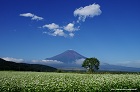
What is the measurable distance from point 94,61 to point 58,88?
288 ft

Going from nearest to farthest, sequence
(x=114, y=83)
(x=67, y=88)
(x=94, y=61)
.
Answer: (x=67, y=88) < (x=114, y=83) < (x=94, y=61)

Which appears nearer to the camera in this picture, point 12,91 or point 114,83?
point 12,91

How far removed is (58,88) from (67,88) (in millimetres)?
586

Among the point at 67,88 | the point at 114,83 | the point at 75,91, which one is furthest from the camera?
the point at 114,83

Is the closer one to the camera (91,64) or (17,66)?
(91,64)

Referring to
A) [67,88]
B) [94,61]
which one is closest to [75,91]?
[67,88]

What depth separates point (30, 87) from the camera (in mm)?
21266

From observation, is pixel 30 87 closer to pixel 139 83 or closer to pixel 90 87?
pixel 90 87

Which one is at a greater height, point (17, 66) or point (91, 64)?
point (17, 66)

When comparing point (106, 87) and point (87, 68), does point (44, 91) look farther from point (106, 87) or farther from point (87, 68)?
point (87, 68)

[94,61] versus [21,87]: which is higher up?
[94,61]

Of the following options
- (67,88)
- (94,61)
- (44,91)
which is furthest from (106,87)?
(94,61)

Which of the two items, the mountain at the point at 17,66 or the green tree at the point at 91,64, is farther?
the mountain at the point at 17,66

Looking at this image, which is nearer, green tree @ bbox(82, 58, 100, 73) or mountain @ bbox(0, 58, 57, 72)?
green tree @ bbox(82, 58, 100, 73)
